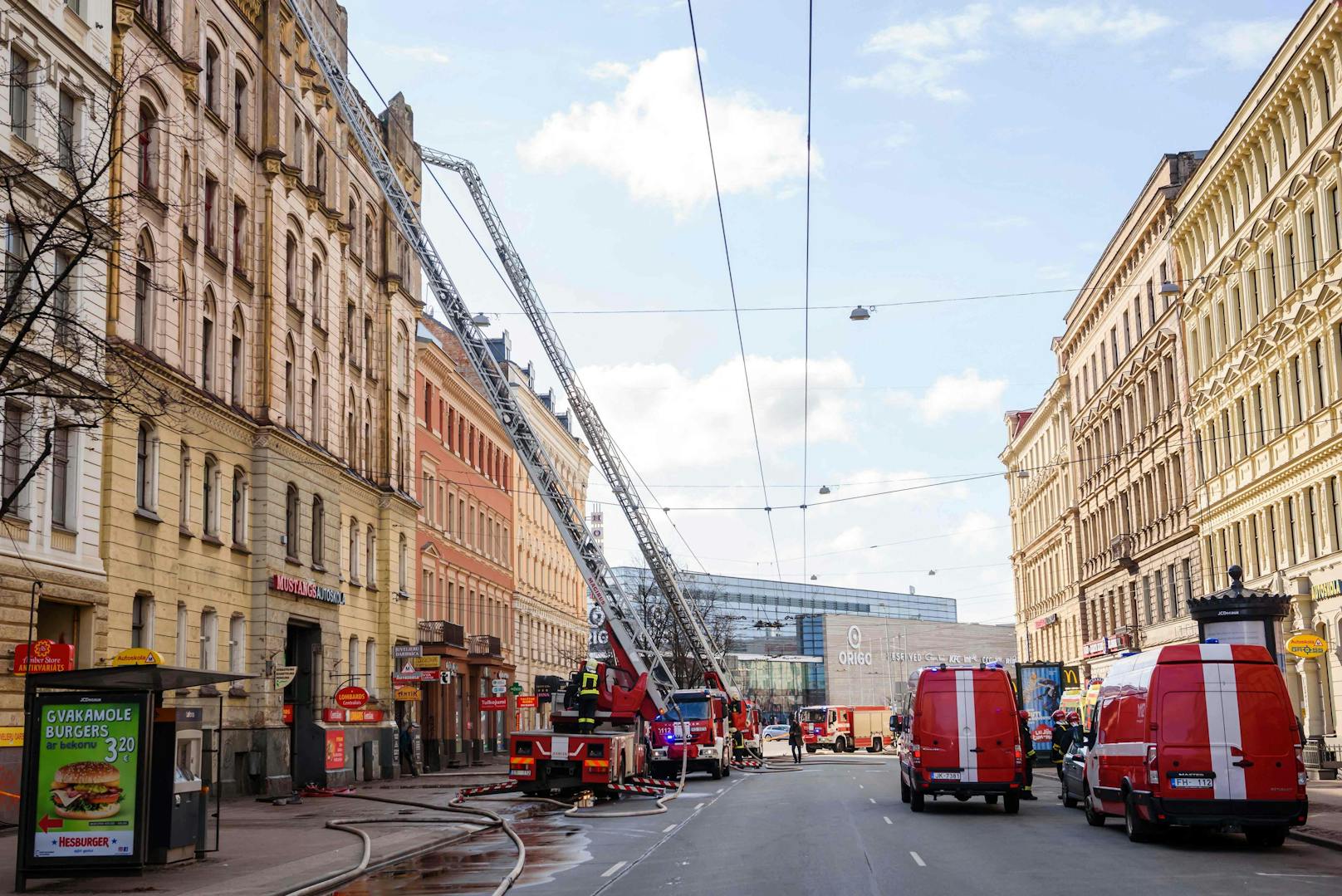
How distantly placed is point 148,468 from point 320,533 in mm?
10406

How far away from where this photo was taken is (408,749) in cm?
4775

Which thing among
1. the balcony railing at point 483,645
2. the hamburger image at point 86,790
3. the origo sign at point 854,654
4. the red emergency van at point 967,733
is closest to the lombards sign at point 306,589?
the balcony railing at point 483,645

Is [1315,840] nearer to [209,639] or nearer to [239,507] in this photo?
[209,639]

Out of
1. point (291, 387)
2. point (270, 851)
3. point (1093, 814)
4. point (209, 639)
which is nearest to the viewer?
point (270, 851)

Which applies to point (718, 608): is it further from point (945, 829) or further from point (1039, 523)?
point (945, 829)

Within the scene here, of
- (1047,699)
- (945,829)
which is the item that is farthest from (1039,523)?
(945,829)

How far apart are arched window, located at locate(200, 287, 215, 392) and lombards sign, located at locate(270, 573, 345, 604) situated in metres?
5.26

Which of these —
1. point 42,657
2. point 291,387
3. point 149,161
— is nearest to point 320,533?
point 291,387

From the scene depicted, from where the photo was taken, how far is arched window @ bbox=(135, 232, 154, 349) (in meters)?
→ 31.7

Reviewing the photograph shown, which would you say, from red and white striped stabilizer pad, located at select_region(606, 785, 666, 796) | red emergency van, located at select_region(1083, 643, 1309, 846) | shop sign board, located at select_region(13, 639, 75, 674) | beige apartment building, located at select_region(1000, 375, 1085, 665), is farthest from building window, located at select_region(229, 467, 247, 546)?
beige apartment building, located at select_region(1000, 375, 1085, 665)

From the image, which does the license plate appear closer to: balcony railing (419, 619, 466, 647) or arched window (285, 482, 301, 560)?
arched window (285, 482, 301, 560)

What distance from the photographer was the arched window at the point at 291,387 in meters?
40.2

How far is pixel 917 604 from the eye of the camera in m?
170

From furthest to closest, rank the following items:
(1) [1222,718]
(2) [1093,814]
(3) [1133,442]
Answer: (3) [1133,442]
(2) [1093,814]
(1) [1222,718]
